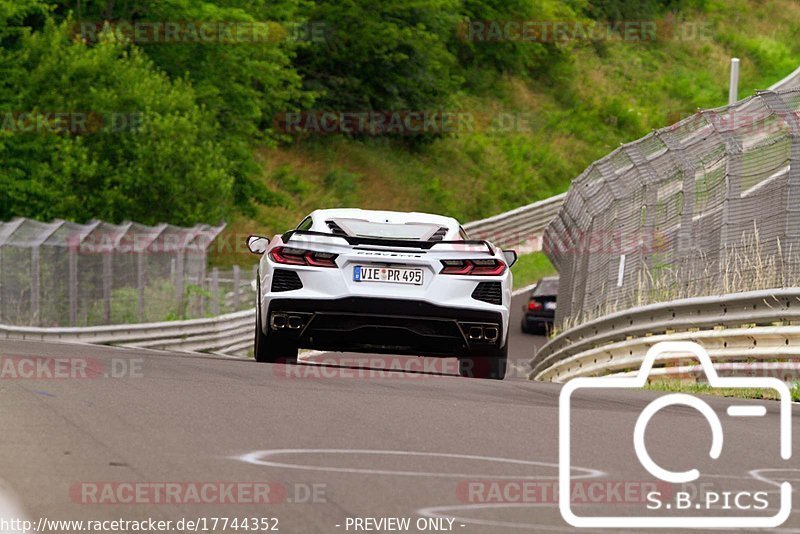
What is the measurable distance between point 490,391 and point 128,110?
2843 centimetres

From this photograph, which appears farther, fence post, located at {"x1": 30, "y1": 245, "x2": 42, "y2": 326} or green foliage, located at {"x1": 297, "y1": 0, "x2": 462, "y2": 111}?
green foliage, located at {"x1": 297, "y1": 0, "x2": 462, "y2": 111}

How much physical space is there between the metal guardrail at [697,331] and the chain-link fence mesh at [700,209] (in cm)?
35

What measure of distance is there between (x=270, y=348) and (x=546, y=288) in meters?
23.1

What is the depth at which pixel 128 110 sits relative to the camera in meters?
38.5

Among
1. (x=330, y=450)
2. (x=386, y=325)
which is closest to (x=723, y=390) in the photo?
(x=386, y=325)

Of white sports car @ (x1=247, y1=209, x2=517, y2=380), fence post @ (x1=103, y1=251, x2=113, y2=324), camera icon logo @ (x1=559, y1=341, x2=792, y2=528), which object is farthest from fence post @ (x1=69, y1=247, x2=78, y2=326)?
camera icon logo @ (x1=559, y1=341, x2=792, y2=528)

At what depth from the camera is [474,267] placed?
40.4ft

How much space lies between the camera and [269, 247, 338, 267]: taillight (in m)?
12.3

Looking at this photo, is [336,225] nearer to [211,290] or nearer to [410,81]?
[211,290]

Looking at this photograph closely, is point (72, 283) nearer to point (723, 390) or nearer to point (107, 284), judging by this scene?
point (107, 284)

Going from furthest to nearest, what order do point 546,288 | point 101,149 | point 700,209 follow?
point 101,149, point 546,288, point 700,209

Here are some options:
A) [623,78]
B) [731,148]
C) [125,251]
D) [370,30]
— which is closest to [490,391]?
[731,148]

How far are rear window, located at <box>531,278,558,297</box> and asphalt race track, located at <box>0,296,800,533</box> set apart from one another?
23.7 meters

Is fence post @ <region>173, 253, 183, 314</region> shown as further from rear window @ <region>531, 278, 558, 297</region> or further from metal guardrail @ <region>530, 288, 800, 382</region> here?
rear window @ <region>531, 278, 558, 297</region>
